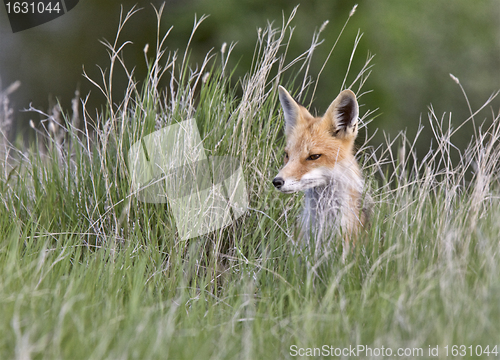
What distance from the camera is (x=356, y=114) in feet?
12.3

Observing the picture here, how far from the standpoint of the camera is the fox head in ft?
12.0

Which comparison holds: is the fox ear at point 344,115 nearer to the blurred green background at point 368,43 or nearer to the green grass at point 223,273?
the green grass at point 223,273

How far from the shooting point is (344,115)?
3879 mm

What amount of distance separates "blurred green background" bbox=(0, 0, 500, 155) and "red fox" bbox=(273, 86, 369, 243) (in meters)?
7.63

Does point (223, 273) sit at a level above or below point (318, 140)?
below

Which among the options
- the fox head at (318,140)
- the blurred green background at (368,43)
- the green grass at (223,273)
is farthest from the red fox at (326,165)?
the blurred green background at (368,43)

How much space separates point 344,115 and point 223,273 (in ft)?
5.14

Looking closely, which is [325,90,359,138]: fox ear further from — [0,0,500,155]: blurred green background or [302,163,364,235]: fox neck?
[0,0,500,155]: blurred green background

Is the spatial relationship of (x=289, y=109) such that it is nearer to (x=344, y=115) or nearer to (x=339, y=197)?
(x=344, y=115)

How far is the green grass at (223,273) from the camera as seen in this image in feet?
7.48

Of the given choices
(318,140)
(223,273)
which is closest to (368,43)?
(318,140)

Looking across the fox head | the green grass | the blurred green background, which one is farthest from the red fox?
the blurred green background

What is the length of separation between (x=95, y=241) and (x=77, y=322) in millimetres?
1552

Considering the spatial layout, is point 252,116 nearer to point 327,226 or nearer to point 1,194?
point 327,226
